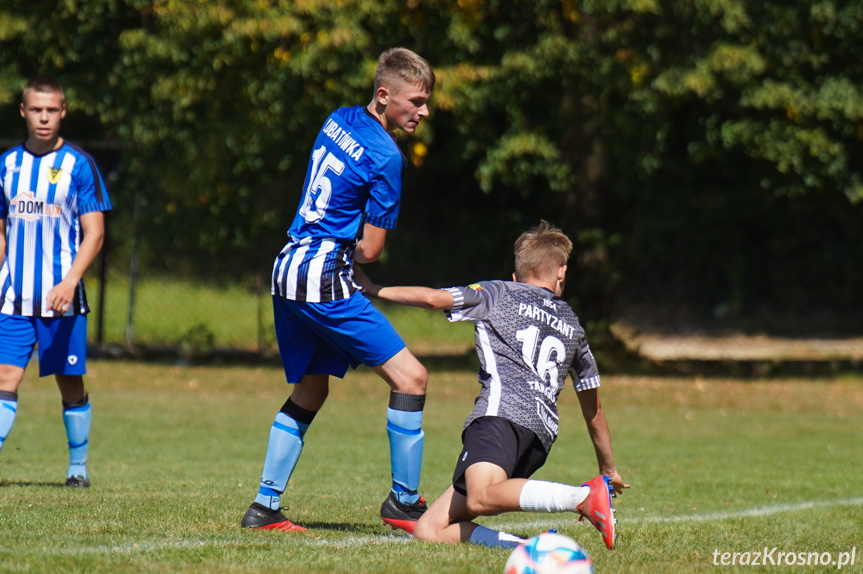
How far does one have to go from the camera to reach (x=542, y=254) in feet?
16.1

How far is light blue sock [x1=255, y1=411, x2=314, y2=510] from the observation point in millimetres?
5004

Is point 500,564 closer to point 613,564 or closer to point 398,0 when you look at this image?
point 613,564

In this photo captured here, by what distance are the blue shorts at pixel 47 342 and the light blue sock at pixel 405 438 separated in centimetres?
208

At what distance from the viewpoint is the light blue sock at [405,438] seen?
5020 mm

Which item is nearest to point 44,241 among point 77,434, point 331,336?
point 77,434

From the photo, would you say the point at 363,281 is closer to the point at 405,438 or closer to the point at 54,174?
the point at 405,438

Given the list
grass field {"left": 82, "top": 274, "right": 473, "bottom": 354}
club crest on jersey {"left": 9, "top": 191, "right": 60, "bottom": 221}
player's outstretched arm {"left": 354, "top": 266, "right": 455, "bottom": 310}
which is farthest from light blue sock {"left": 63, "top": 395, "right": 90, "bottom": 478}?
grass field {"left": 82, "top": 274, "right": 473, "bottom": 354}

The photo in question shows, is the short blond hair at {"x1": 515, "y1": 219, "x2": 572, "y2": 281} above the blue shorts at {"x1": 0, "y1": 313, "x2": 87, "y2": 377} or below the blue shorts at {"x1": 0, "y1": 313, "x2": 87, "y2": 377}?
above

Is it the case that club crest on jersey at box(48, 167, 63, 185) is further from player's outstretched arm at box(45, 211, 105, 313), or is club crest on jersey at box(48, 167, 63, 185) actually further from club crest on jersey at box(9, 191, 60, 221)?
player's outstretched arm at box(45, 211, 105, 313)

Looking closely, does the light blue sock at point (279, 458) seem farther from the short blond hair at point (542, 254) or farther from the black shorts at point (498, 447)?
the short blond hair at point (542, 254)

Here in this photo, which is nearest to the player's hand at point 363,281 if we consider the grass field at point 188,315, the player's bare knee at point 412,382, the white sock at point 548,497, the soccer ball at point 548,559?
the player's bare knee at point 412,382

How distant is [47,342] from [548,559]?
3.57 m

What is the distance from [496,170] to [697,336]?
12307mm

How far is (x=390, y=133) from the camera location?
506 centimetres
